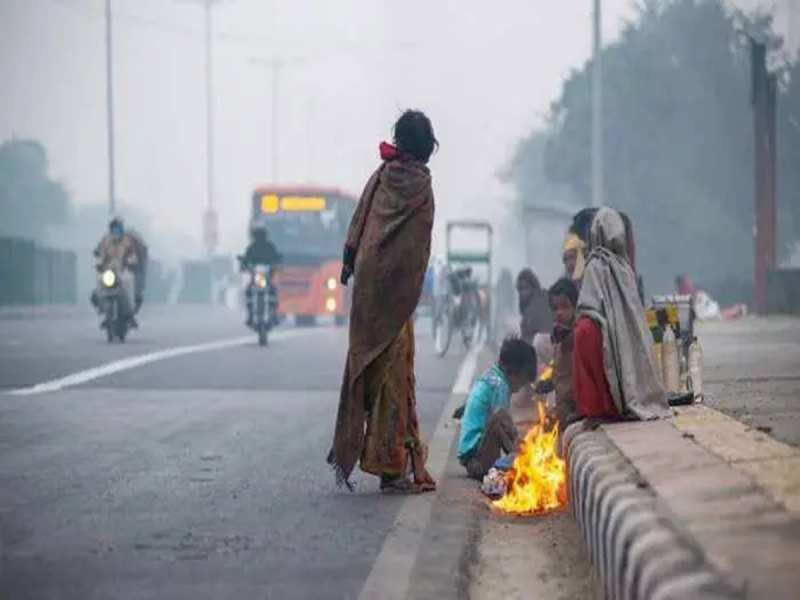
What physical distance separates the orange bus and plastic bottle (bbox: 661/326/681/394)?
28.8m

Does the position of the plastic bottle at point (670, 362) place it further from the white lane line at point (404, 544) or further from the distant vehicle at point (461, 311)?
the distant vehicle at point (461, 311)

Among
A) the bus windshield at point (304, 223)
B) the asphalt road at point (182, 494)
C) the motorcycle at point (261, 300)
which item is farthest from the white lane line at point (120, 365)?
the bus windshield at point (304, 223)

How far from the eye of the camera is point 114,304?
24719 millimetres

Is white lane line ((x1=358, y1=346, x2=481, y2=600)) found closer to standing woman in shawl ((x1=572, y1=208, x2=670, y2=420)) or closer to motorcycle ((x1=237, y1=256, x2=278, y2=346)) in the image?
standing woman in shawl ((x1=572, y1=208, x2=670, y2=420))

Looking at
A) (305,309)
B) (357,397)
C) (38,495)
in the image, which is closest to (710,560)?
(357,397)

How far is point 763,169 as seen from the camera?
104 ft

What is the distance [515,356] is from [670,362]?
→ 3.36 feet

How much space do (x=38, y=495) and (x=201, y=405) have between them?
17.5 feet

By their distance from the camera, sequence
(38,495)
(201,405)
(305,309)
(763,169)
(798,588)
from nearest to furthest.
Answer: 1. (798,588)
2. (38,495)
3. (201,405)
4. (763,169)
5. (305,309)

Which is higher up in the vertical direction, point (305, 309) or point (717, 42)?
point (717, 42)

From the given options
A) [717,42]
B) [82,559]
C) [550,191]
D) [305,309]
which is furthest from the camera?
[550,191]

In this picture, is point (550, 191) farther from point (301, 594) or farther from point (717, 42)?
point (301, 594)

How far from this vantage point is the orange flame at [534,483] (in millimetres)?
8289

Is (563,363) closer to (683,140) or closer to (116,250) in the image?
(116,250)
